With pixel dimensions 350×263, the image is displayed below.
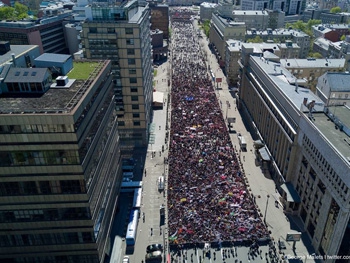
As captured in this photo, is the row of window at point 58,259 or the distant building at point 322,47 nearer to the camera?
the row of window at point 58,259

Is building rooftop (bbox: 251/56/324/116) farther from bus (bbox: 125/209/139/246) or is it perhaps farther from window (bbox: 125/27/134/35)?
bus (bbox: 125/209/139/246)

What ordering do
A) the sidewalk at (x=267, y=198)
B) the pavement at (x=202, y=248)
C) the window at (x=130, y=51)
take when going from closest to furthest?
the pavement at (x=202, y=248) → the sidewalk at (x=267, y=198) → the window at (x=130, y=51)

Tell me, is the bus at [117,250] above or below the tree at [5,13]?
below

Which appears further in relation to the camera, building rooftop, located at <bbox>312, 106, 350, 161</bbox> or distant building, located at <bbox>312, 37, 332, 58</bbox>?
distant building, located at <bbox>312, 37, 332, 58</bbox>

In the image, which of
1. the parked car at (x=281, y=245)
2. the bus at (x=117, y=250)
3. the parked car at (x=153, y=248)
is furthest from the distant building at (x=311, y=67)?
the bus at (x=117, y=250)

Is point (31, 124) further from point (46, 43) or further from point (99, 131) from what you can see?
point (46, 43)

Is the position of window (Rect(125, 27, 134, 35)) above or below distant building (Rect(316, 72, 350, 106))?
above

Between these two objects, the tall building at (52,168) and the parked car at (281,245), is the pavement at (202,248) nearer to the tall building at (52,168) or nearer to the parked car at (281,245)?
the parked car at (281,245)

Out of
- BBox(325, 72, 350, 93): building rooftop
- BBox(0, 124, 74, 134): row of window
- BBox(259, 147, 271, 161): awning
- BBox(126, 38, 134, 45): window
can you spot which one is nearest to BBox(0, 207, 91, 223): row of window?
BBox(0, 124, 74, 134): row of window
